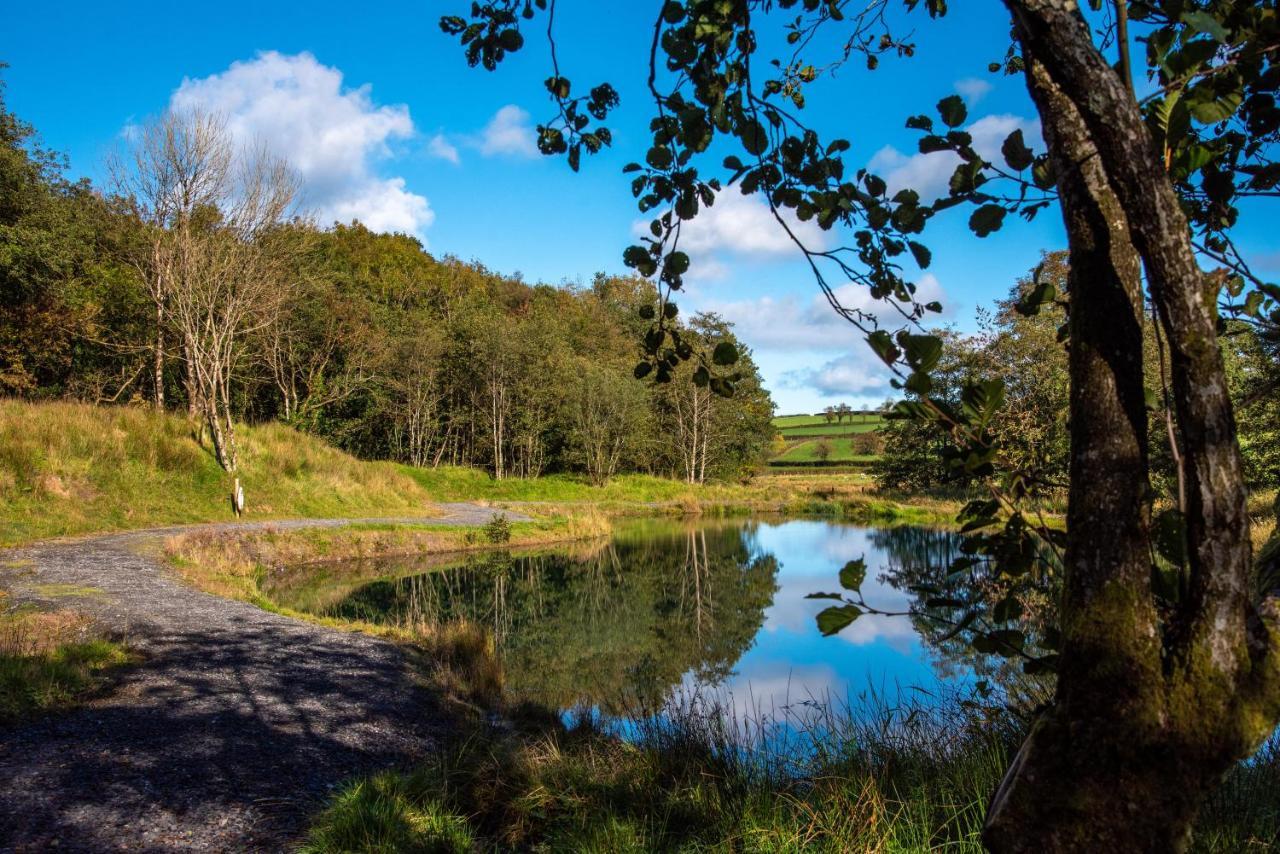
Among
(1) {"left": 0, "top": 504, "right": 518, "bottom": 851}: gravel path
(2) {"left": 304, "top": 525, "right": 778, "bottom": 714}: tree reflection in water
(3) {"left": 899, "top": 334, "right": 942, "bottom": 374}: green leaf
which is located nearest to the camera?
(3) {"left": 899, "top": 334, "right": 942, "bottom": 374}: green leaf

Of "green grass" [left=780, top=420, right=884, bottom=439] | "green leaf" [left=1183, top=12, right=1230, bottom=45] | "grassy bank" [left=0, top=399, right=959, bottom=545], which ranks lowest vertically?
"grassy bank" [left=0, top=399, right=959, bottom=545]

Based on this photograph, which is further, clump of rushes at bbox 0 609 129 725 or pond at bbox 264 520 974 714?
pond at bbox 264 520 974 714

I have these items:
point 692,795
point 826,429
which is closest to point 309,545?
point 692,795

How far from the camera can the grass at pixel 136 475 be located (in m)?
15.7

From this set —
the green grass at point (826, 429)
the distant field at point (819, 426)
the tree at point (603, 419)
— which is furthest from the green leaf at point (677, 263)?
the green grass at point (826, 429)

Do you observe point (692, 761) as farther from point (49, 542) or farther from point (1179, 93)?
point (49, 542)

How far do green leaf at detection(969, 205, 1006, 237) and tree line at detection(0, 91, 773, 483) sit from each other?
73cm

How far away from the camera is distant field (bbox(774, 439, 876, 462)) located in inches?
2872

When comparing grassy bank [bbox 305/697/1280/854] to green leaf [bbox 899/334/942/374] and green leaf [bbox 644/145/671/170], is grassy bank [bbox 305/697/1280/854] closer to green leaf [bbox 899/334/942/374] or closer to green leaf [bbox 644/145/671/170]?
green leaf [bbox 899/334/942/374]

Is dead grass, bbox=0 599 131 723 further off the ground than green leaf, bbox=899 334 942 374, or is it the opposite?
green leaf, bbox=899 334 942 374

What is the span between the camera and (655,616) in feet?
48.5

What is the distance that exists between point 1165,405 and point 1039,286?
429mm

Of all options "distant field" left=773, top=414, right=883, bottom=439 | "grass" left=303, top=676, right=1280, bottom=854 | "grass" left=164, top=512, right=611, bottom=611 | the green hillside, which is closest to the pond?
"grass" left=164, top=512, right=611, bottom=611

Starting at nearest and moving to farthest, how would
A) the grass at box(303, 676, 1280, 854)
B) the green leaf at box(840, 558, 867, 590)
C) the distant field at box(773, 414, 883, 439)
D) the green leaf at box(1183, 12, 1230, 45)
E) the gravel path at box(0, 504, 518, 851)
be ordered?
1. the green leaf at box(1183, 12, 1230, 45)
2. the green leaf at box(840, 558, 867, 590)
3. the grass at box(303, 676, 1280, 854)
4. the gravel path at box(0, 504, 518, 851)
5. the distant field at box(773, 414, 883, 439)
